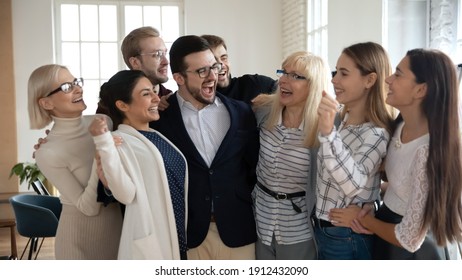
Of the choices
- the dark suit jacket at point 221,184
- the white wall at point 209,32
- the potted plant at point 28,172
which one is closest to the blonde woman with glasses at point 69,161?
the dark suit jacket at point 221,184

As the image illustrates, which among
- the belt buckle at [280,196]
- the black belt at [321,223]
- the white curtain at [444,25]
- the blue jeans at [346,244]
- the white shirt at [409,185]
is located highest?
the white curtain at [444,25]

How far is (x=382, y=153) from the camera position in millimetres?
1373

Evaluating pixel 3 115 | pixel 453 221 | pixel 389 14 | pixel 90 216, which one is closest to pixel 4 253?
pixel 3 115

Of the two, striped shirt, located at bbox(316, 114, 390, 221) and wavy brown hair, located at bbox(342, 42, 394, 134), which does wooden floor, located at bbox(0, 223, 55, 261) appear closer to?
striped shirt, located at bbox(316, 114, 390, 221)

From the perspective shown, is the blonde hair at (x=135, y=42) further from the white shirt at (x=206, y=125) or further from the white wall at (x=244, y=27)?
the white wall at (x=244, y=27)

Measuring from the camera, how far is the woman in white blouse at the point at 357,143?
1364 mm

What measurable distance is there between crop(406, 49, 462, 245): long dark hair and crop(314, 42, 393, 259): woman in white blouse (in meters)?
0.17

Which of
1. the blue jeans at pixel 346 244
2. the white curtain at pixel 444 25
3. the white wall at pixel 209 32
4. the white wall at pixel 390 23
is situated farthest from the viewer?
the white wall at pixel 209 32

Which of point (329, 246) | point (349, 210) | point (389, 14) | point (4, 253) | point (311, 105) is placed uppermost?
point (389, 14)

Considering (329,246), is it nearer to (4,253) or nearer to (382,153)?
(382,153)

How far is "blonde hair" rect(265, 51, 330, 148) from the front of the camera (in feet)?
5.00

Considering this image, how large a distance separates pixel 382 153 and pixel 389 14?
95.4 inches

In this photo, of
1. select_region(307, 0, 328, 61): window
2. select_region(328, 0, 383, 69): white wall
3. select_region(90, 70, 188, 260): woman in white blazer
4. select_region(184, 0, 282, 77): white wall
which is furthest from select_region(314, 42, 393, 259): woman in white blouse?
select_region(184, 0, 282, 77): white wall

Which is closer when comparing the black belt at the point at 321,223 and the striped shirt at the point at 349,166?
the striped shirt at the point at 349,166
